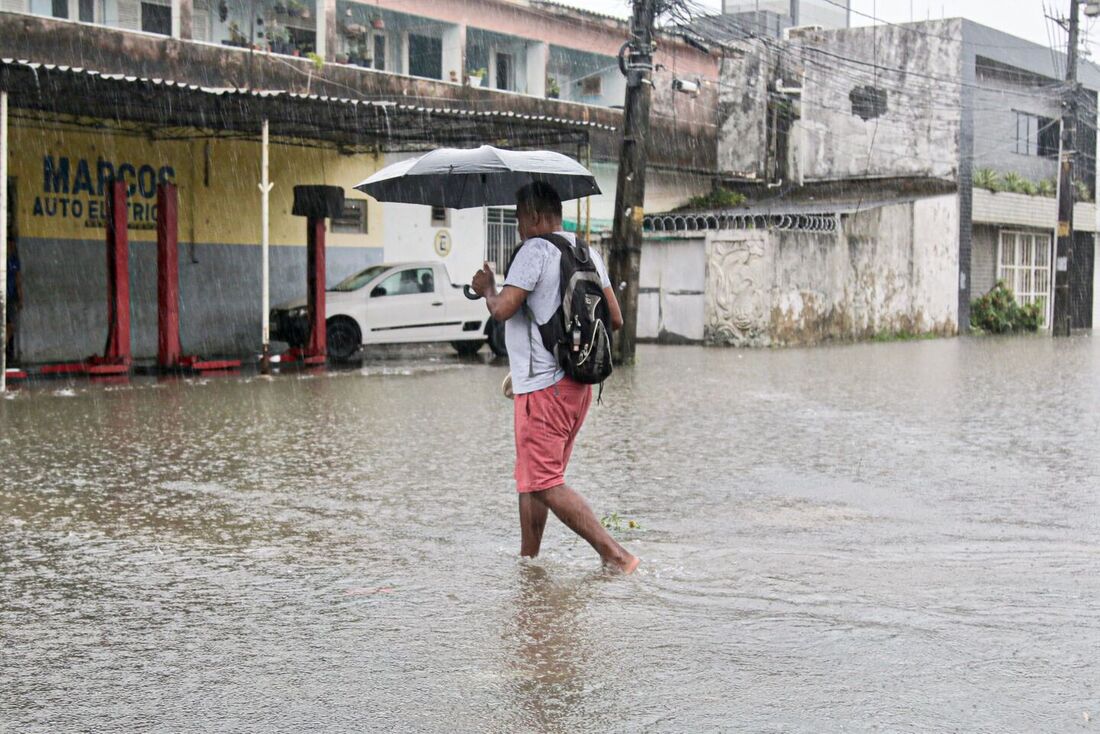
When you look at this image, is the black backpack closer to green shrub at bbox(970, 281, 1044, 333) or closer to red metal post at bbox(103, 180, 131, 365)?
red metal post at bbox(103, 180, 131, 365)

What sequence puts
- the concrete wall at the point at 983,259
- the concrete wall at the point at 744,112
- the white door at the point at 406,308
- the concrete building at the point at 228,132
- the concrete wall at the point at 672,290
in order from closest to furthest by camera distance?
the concrete building at the point at 228,132, the white door at the point at 406,308, the concrete wall at the point at 672,290, the concrete wall at the point at 744,112, the concrete wall at the point at 983,259

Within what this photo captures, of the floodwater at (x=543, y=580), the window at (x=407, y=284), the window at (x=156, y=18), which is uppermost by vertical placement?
the window at (x=156, y=18)

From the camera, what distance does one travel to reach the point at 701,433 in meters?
11.2

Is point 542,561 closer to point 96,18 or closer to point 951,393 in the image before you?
point 951,393

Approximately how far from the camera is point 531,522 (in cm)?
600

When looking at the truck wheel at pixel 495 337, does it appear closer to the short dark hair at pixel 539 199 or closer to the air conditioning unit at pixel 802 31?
the short dark hair at pixel 539 199

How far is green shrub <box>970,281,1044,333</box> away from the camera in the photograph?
1350 inches

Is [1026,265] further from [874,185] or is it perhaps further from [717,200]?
[717,200]

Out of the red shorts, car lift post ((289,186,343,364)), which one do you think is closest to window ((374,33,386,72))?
car lift post ((289,186,343,364))

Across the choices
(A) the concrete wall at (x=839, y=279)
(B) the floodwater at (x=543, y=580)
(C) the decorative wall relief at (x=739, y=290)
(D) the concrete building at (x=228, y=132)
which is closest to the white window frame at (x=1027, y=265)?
(A) the concrete wall at (x=839, y=279)

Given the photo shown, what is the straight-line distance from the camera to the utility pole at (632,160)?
1822cm

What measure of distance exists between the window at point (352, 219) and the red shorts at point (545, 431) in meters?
17.8

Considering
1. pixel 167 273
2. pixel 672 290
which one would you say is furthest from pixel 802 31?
pixel 167 273

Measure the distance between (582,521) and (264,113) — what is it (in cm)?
1273
